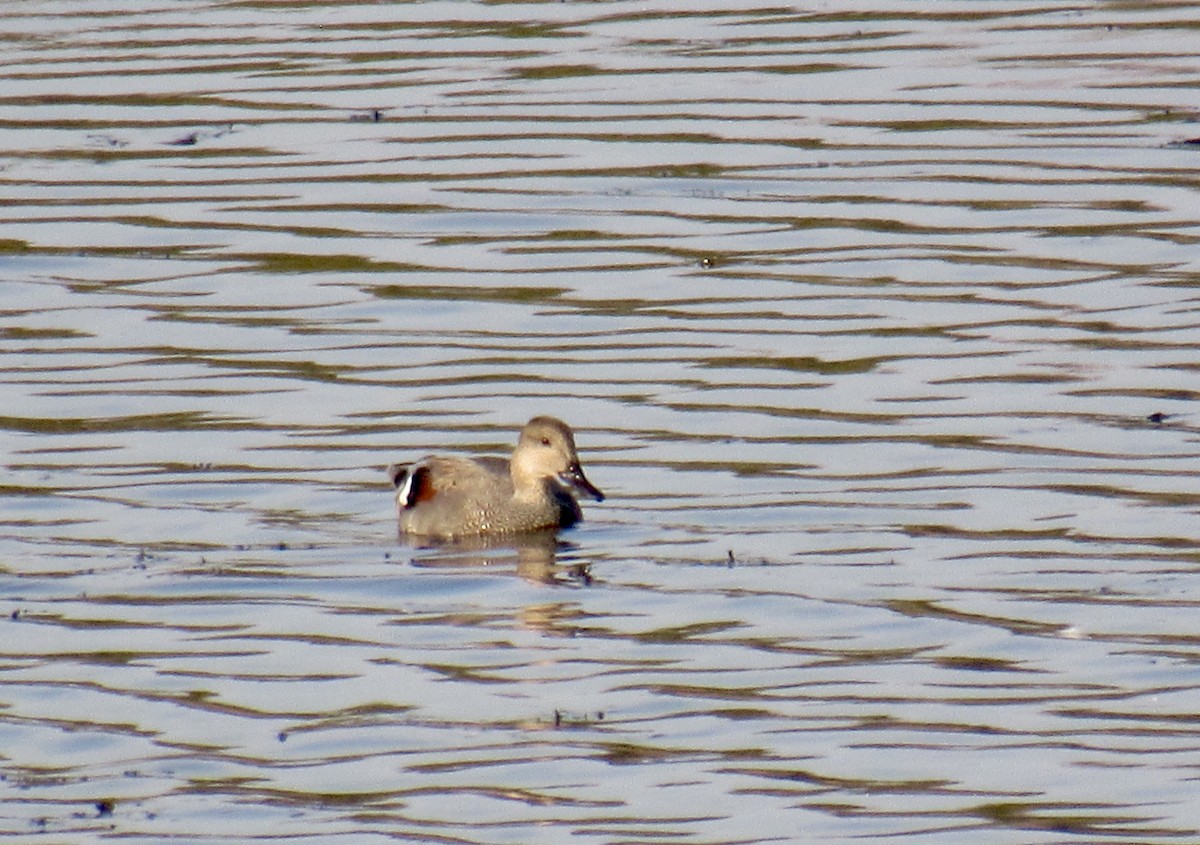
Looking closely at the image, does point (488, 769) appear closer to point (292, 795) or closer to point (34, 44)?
point (292, 795)

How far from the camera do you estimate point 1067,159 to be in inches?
585

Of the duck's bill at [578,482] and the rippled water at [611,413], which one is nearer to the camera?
the rippled water at [611,413]

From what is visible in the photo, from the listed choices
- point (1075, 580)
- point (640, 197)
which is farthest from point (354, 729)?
point (640, 197)

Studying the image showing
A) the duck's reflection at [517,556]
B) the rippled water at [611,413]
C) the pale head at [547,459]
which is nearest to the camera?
the rippled water at [611,413]

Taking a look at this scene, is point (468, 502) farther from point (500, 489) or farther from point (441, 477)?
point (441, 477)

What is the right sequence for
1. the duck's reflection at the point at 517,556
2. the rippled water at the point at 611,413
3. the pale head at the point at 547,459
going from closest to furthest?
the rippled water at the point at 611,413 < the duck's reflection at the point at 517,556 < the pale head at the point at 547,459

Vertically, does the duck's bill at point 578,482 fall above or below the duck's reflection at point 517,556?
above

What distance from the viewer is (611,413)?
11.5 meters

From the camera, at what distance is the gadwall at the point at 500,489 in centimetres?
1037

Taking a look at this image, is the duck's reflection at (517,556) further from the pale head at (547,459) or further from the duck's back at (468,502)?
the pale head at (547,459)

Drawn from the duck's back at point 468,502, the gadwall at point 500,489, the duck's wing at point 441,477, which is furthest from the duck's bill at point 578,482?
the duck's wing at point 441,477

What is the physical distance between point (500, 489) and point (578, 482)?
50cm

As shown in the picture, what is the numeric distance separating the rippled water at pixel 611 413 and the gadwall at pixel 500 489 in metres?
0.19

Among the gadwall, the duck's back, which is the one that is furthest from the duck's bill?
the duck's back
